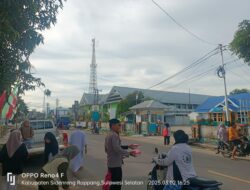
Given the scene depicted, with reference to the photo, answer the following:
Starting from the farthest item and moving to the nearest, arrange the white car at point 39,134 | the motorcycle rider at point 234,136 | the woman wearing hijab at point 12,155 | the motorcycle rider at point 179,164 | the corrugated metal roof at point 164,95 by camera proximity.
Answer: the corrugated metal roof at point 164,95 < the motorcycle rider at point 234,136 < the white car at point 39,134 < the woman wearing hijab at point 12,155 < the motorcycle rider at point 179,164

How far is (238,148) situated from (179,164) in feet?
41.3

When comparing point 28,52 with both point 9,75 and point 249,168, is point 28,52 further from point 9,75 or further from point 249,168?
point 249,168

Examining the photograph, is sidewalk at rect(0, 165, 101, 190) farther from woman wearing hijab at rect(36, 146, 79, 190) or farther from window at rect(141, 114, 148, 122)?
window at rect(141, 114, 148, 122)

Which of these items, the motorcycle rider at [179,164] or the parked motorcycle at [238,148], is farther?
the parked motorcycle at [238,148]

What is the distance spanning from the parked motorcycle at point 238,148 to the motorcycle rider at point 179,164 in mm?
12335

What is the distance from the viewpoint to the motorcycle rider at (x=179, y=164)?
5707mm

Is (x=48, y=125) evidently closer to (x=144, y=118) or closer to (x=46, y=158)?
(x=46, y=158)

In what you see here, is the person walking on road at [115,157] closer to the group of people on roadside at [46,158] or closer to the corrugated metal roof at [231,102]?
the group of people on roadside at [46,158]

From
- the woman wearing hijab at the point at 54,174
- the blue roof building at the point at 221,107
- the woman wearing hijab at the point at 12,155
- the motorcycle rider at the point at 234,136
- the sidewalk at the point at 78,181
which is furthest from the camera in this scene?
the blue roof building at the point at 221,107

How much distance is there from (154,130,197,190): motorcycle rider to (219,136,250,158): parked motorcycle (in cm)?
1233

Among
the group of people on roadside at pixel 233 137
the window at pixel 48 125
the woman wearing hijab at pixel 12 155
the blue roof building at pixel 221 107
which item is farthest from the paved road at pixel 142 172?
the blue roof building at pixel 221 107

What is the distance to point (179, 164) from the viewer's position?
573cm

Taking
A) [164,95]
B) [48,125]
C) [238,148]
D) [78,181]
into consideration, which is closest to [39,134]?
[48,125]

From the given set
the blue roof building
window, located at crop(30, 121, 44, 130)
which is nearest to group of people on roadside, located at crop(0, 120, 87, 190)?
window, located at crop(30, 121, 44, 130)
